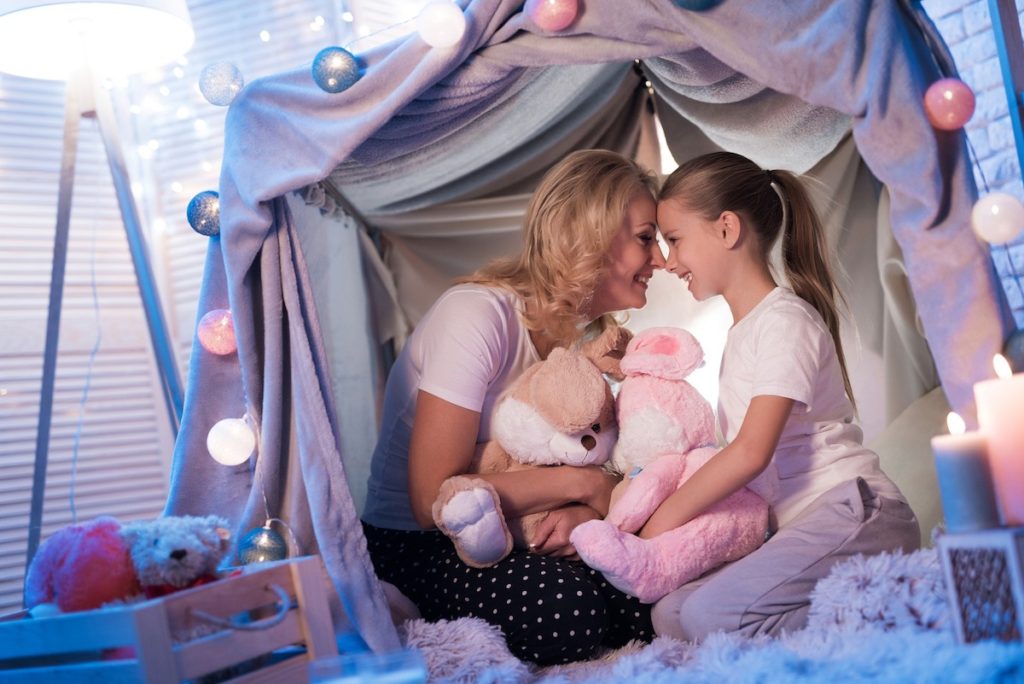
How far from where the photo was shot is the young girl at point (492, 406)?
163 centimetres

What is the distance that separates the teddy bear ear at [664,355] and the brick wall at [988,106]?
3.10 feet

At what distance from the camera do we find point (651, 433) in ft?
5.52

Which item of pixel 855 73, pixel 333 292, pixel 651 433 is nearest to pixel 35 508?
pixel 333 292

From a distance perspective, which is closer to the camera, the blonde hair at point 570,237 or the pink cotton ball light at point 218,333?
the pink cotton ball light at point 218,333

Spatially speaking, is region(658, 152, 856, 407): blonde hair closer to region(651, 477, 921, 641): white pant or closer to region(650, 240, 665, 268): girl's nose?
region(650, 240, 665, 268): girl's nose

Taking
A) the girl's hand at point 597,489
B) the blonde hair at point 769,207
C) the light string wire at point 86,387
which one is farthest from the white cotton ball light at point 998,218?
the light string wire at point 86,387

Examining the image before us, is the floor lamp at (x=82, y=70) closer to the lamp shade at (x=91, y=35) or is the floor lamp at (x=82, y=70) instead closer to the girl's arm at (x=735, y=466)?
the lamp shade at (x=91, y=35)

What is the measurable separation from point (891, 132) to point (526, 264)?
763mm

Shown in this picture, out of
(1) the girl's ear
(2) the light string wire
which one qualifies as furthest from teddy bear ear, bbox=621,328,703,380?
(2) the light string wire

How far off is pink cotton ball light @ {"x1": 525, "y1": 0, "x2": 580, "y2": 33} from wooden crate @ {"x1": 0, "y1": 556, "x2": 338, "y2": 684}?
3.02 feet

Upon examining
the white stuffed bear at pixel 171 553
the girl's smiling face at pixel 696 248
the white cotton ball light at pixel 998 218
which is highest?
the girl's smiling face at pixel 696 248

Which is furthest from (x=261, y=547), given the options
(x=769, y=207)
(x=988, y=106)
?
(x=988, y=106)

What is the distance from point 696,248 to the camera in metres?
1.87

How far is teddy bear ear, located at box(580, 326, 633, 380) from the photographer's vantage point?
1.81 meters
